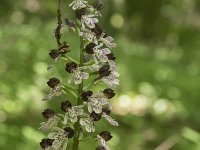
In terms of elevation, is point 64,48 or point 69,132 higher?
point 64,48

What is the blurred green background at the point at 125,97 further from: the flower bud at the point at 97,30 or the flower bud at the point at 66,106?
the flower bud at the point at 97,30

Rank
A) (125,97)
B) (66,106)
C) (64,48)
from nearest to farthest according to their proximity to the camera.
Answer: (64,48), (66,106), (125,97)

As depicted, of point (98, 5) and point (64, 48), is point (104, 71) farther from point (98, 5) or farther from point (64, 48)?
point (98, 5)

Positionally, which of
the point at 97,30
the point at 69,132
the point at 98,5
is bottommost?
the point at 69,132

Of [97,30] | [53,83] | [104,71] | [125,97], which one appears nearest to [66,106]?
[53,83]

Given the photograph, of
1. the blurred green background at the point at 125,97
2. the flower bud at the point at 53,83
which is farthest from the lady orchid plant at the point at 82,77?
the blurred green background at the point at 125,97

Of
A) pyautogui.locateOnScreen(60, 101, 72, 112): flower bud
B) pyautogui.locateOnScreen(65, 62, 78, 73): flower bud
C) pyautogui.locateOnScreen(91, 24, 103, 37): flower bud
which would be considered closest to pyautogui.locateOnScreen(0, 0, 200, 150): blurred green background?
pyautogui.locateOnScreen(60, 101, 72, 112): flower bud

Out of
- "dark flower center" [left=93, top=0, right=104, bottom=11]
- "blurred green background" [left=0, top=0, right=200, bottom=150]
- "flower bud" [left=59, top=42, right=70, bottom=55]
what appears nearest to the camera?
"flower bud" [left=59, top=42, right=70, bottom=55]

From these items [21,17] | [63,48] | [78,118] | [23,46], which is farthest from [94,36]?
[21,17]

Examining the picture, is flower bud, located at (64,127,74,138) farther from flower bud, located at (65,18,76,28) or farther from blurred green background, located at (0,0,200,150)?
blurred green background, located at (0,0,200,150)
